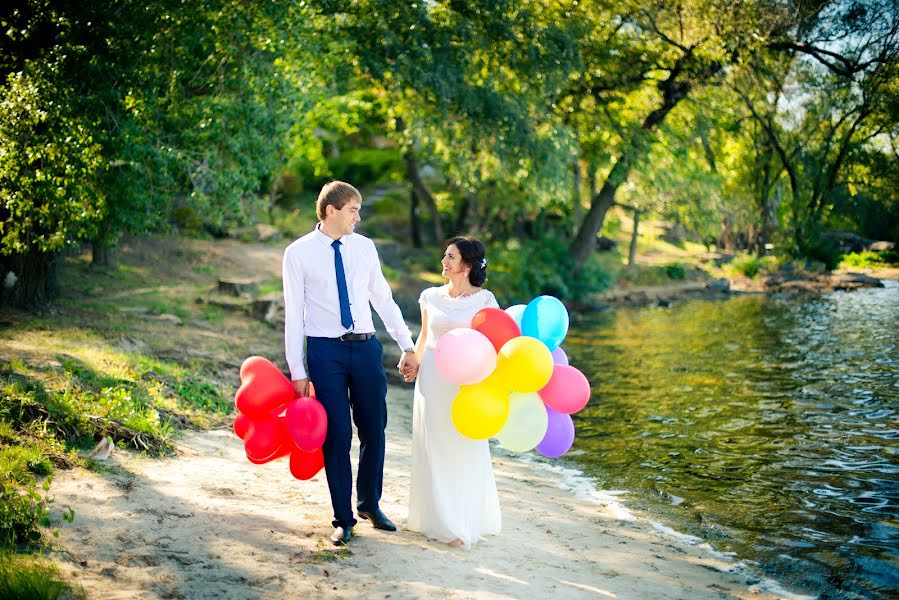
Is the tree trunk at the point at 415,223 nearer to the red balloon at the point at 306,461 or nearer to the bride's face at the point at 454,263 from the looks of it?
the bride's face at the point at 454,263

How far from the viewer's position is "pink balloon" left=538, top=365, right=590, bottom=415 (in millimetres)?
5453

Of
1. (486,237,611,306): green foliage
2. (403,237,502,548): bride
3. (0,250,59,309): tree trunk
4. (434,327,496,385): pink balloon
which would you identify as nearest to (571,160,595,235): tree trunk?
(486,237,611,306): green foliage

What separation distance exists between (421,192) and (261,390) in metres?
22.7

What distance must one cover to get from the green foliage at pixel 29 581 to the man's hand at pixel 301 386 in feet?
5.62

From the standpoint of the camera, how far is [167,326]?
1220 centimetres

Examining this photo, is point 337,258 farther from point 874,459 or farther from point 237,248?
point 237,248

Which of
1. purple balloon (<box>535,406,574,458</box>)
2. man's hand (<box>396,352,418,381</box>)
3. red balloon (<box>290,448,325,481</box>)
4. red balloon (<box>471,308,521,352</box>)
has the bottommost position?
red balloon (<box>290,448,325,481</box>)

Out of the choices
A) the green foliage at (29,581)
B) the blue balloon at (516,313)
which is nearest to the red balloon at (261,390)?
the green foliage at (29,581)

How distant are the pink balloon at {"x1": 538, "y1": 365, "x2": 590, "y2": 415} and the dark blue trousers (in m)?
1.14

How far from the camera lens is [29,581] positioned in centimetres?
398

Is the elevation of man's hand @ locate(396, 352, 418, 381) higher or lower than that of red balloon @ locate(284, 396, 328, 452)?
higher

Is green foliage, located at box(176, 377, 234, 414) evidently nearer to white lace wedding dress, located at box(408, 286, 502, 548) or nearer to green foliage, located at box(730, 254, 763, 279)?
white lace wedding dress, located at box(408, 286, 502, 548)

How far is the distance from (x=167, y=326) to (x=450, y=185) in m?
18.0

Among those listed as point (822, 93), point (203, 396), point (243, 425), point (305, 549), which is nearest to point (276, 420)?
point (243, 425)
